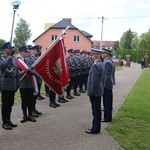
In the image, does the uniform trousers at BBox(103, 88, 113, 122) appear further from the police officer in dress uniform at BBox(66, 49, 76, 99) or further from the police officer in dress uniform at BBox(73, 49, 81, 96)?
the police officer in dress uniform at BBox(73, 49, 81, 96)

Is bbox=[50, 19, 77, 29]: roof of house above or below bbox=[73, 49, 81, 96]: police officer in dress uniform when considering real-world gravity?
above

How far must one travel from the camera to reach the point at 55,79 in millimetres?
10664

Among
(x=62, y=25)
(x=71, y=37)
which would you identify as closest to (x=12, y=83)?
(x=62, y=25)

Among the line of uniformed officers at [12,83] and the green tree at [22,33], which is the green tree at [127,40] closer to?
the green tree at [22,33]

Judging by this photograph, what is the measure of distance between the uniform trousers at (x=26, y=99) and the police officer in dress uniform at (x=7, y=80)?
74 centimetres

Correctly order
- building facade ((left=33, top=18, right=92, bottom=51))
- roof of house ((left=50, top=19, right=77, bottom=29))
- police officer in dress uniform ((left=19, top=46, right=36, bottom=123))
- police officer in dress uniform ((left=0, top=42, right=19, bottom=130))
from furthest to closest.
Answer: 1. building facade ((left=33, top=18, right=92, bottom=51))
2. roof of house ((left=50, top=19, right=77, bottom=29))
3. police officer in dress uniform ((left=19, top=46, right=36, bottom=123))
4. police officer in dress uniform ((left=0, top=42, right=19, bottom=130))

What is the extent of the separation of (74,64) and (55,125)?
661 cm

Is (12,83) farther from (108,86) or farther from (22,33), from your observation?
(22,33)

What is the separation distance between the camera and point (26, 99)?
407 inches

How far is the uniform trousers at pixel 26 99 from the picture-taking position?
33.8 ft

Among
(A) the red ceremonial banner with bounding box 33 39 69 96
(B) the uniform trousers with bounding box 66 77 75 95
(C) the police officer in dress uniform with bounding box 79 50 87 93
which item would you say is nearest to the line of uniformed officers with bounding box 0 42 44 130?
(A) the red ceremonial banner with bounding box 33 39 69 96

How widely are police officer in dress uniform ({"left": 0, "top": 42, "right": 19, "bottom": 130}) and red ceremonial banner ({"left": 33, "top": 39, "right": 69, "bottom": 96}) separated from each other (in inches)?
35.6

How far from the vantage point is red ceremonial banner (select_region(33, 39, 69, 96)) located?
33.8 ft

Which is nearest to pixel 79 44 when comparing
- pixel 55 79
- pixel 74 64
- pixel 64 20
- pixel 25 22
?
pixel 64 20
